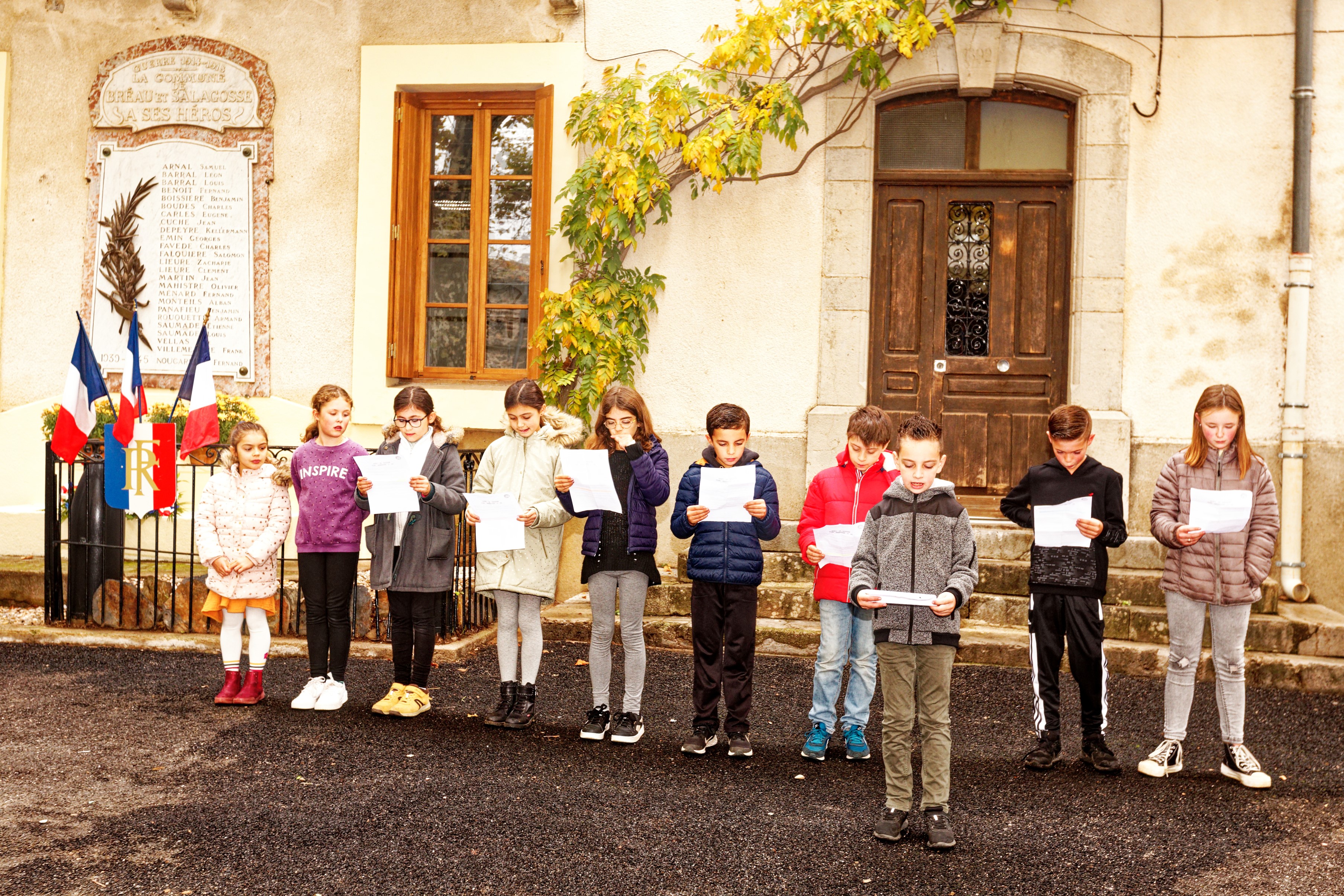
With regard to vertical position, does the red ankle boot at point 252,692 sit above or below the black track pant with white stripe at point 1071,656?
below

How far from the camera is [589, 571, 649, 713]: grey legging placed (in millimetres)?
5199

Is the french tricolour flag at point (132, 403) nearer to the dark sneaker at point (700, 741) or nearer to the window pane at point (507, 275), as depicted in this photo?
the window pane at point (507, 275)

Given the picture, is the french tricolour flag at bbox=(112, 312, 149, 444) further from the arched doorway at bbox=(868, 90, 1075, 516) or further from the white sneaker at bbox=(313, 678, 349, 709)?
the arched doorway at bbox=(868, 90, 1075, 516)

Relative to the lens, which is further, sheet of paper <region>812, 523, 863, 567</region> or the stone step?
the stone step

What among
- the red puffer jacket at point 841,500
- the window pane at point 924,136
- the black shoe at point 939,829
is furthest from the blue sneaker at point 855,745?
the window pane at point 924,136

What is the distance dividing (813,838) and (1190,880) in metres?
1.21

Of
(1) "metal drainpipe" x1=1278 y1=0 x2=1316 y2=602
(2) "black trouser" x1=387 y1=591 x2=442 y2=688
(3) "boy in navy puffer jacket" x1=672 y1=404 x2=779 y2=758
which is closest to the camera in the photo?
(3) "boy in navy puffer jacket" x1=672 y1=404 x2=779 y2=758

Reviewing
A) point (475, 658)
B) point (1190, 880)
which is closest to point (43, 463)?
point (475, 658)

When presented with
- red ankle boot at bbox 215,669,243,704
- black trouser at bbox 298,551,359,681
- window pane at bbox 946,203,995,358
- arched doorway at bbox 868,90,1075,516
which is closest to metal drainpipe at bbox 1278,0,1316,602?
arched doorway at bbox 868,90,1075,516

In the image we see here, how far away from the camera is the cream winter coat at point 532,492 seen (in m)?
5.34

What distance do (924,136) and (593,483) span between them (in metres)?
4.42

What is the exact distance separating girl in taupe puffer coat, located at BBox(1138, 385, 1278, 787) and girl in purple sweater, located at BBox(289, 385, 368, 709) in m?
3.68

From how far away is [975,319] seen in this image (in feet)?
26.7

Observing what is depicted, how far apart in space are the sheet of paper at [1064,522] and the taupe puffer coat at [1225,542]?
0.34 meters
